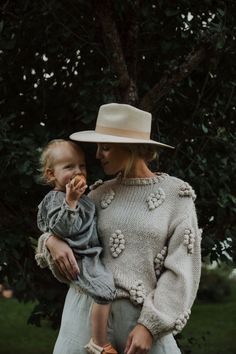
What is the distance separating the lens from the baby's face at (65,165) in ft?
9.53

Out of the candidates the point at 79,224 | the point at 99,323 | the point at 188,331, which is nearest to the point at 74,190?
the point at 79,224

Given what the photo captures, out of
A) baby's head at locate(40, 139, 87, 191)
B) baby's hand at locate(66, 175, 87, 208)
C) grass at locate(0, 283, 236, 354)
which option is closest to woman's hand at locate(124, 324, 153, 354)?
baby's hand at locate(66, 175, 87, 208)

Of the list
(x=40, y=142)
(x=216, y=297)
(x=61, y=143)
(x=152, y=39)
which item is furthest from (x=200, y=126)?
(x=216, y=297)

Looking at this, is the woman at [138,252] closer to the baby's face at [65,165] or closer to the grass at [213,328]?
the baby's face at [65,165]

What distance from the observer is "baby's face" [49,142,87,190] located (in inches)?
114

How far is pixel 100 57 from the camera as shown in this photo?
4379 millimetres

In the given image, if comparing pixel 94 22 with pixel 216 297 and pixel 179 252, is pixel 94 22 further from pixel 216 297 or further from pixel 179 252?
pixel 216 297

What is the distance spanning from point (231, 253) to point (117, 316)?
6.27 feet

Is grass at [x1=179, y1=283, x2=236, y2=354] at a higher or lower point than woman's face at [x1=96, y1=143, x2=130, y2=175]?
lower

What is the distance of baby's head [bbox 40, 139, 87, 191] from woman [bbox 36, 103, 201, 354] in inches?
3.0

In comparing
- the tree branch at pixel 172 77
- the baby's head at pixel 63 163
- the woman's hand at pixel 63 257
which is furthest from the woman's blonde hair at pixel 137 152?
the tree branch at pixel 172 77

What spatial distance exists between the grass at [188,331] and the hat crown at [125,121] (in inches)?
99.7

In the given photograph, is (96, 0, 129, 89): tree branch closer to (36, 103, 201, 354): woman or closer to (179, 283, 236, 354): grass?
(36, 103, 201, 354): woman

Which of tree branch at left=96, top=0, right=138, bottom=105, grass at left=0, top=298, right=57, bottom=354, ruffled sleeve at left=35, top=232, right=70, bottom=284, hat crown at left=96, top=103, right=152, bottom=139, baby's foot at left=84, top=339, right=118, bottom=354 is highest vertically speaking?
tree branch at left=96, top=0, right=138, bottom=105
